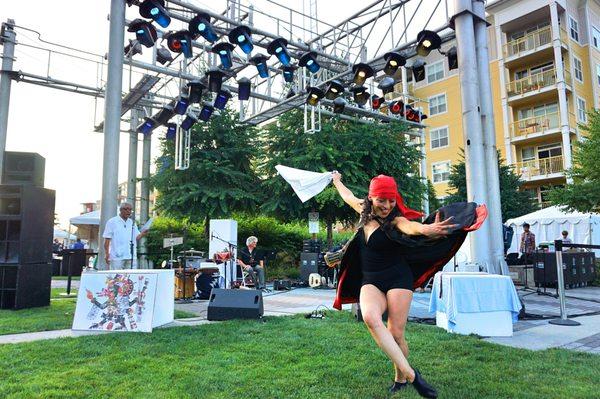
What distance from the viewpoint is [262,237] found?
19250 millimetres

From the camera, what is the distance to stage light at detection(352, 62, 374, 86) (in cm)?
1210

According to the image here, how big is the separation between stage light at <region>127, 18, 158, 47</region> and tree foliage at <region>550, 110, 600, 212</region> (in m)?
14.9

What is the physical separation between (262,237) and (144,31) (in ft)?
35.3

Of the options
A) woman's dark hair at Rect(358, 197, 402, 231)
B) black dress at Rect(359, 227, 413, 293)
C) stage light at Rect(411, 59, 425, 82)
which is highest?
stage light at Rect(411, 59, 425, 82)

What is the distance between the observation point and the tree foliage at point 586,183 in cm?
1573

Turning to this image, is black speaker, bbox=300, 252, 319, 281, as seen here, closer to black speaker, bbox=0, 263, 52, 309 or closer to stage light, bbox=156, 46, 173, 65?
stage light, bbox=156, 46, 173, 65

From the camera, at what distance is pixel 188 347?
5.05 meters

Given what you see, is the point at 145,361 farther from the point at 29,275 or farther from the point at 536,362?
the point at 29,275

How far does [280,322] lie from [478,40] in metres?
6.01

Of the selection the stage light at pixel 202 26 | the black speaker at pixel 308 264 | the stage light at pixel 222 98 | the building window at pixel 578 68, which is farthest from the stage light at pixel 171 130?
the building window at pixel 578 68

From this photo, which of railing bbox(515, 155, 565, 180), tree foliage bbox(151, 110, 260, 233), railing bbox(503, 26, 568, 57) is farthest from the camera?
railing bbox(503, 26, 568, 57)

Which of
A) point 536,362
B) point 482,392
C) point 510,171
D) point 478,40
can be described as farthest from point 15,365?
point 510,171

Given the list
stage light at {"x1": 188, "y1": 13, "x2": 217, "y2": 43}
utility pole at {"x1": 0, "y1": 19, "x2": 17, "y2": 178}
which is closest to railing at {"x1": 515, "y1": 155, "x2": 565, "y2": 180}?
stage light at {"x1": 188, "y1": 13, "x2": 217, "y2": 43}

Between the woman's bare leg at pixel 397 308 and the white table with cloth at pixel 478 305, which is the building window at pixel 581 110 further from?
the woman's bare leg at pixel 397 308
